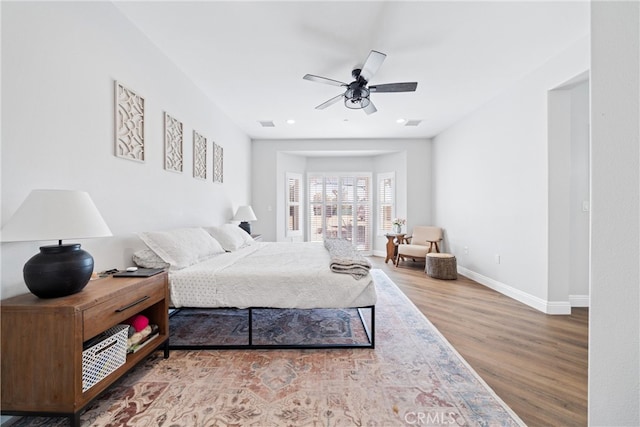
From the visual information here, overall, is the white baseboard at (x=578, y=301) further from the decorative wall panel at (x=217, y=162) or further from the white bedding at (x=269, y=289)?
the decorative wall panel at (x=217, y=162)

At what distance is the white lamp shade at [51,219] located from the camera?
128 centimetres

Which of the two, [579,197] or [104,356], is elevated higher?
[579,197]

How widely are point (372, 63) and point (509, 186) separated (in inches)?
97.7

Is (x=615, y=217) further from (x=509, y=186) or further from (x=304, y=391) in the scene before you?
(x=509, y=186)

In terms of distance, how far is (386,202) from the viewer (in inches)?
261

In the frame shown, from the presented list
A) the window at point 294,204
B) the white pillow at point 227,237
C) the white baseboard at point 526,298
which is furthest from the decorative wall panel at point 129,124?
the white baseboard at point 526,298

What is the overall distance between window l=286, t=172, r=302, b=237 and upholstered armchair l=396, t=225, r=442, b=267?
2491mm

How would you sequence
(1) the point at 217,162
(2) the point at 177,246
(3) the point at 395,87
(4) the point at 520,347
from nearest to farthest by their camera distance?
1. (4) the point at 520,347
2. (2) the point at 177,246
3. (3) the point at 395,87
4. (1) the point at 217,162

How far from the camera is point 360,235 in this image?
22.5ft

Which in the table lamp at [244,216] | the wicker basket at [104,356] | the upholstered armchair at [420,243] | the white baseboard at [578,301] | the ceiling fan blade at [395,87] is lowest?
the white baseboard at [578,301]

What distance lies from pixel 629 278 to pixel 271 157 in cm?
583

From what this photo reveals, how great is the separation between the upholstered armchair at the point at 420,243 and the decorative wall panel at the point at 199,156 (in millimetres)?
3808

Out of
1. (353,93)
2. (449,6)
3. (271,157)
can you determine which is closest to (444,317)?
(353,93)

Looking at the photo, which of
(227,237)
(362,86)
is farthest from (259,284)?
(362,86)
